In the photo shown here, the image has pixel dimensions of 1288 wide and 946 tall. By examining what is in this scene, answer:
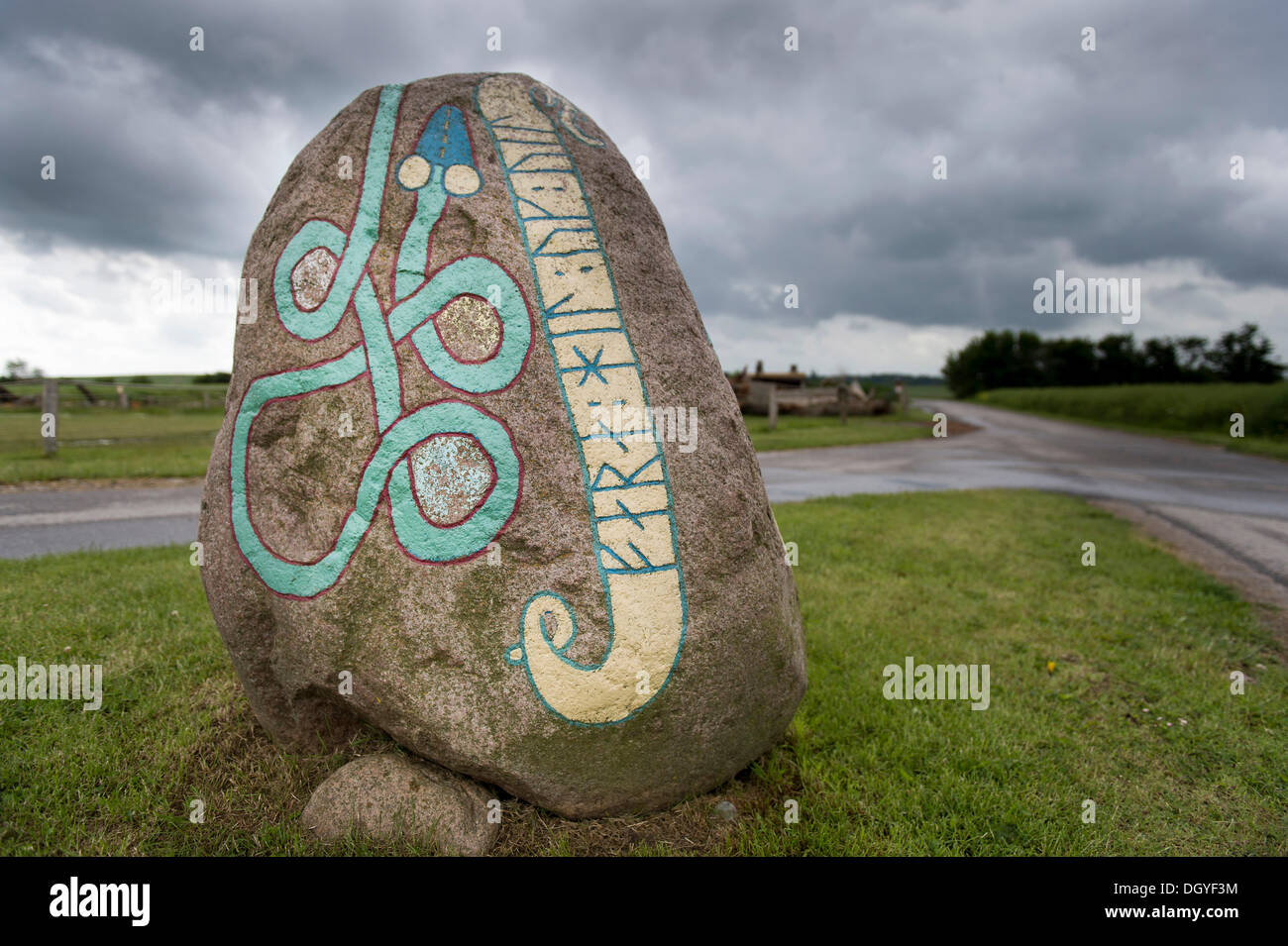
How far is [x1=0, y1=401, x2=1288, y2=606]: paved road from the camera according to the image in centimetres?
698

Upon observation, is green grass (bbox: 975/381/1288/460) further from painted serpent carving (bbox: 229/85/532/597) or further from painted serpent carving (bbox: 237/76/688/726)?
painted serpent carving (bbox: 229/85/532/597)

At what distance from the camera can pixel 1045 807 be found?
124 inches

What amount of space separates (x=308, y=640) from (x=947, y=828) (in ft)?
8.95

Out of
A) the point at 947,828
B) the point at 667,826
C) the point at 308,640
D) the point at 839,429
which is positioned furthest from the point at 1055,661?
the point at 839,429

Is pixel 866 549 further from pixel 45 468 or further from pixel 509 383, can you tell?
pixel 45 468

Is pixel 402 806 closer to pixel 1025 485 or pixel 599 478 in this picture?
pixel 599 478

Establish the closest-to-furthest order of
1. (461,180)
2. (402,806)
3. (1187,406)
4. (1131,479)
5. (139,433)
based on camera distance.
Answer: (402,806), (461,180), (1131,479), (139,433), (1187,406)

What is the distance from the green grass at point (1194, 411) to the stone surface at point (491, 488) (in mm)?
18581

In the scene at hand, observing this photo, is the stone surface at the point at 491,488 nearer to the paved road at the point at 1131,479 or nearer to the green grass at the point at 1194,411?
the paved road at the point at 1131,479

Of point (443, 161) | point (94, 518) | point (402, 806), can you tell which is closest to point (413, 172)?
point (443, 161)

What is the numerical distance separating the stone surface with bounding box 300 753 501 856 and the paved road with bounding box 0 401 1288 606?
17.1ft

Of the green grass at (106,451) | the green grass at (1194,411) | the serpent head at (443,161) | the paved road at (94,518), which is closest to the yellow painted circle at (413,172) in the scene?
the serpent head at (443,161)

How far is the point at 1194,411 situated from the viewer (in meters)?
24.8

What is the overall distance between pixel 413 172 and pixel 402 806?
2.56m
